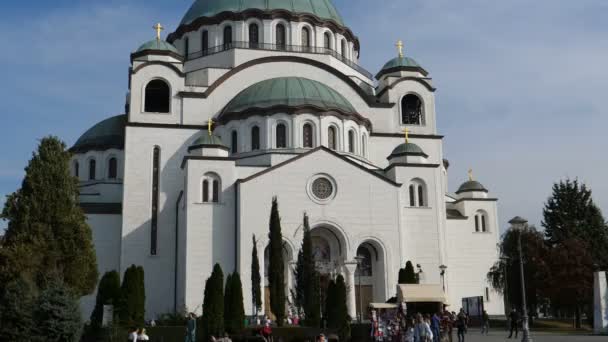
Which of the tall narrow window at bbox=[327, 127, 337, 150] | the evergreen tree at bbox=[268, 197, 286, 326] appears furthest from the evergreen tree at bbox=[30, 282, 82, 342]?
the tall narrow window at bbox=[327, 127, 337, 150]

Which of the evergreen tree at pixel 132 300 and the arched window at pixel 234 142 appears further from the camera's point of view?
the arched window at pixel 234 142

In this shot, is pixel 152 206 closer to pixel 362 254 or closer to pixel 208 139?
pixel 208 139

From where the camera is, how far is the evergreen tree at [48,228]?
2482 centimetres

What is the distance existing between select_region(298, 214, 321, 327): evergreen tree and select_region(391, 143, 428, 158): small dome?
35.9 ft

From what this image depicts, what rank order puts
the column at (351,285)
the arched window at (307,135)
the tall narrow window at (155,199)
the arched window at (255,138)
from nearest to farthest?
1. the column at (351,285)
2. the tall narrow window at (155,199)
3. the arched window at (307,135)
4. the arched window at (255,138)

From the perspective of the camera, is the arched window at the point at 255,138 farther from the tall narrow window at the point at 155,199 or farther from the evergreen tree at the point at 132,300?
the evergreen tree at the point at 132,300

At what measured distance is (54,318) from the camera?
20953 mm

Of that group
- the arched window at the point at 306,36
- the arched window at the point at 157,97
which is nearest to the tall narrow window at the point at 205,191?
the arched window at the point at 157,97

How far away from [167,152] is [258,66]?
24.8ft

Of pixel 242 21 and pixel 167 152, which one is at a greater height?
pixel 242 21

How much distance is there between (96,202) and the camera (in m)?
40.9

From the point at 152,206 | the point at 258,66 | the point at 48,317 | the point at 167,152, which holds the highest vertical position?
the point at 258,66

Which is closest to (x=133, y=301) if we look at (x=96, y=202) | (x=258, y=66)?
(x=96, y=202)

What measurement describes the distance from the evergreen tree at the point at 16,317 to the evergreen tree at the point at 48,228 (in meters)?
3.13
